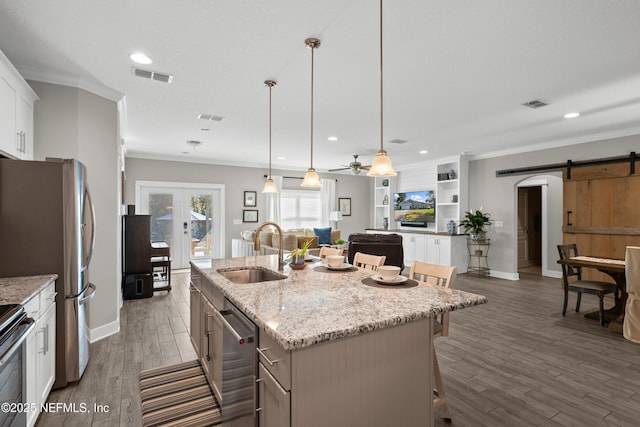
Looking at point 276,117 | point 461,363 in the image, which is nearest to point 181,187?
point 276,117

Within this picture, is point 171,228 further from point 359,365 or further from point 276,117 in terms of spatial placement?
point 359,365

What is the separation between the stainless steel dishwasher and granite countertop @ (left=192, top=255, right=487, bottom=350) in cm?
8

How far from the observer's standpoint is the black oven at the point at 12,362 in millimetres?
1476

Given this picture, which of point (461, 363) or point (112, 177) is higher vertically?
point (112, 177)

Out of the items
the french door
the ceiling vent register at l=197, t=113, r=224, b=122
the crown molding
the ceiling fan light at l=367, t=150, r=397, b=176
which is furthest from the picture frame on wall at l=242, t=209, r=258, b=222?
the ceiling fan light at l=367, t=150, r=397, b=176

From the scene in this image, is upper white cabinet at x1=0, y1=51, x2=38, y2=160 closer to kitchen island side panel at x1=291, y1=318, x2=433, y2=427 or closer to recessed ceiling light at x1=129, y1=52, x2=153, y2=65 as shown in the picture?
recessed ceiling light at x1=129, y1=52, x2=153, y2=65

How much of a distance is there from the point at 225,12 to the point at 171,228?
6.38m

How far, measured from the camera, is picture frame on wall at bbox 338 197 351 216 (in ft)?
33.2

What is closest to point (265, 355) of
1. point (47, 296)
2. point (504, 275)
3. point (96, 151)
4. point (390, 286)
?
point (390, 286)

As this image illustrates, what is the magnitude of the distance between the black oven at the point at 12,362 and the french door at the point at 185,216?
20.1ft

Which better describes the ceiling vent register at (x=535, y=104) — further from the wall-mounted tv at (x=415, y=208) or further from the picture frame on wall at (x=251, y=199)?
the picture frame on wall at (x=251, y=199)

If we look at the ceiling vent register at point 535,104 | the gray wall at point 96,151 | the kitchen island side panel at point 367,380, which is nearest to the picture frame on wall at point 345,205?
the ceiling vent register at point 535,104

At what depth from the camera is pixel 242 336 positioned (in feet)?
4.87

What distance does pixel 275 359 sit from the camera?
50.4 inches
